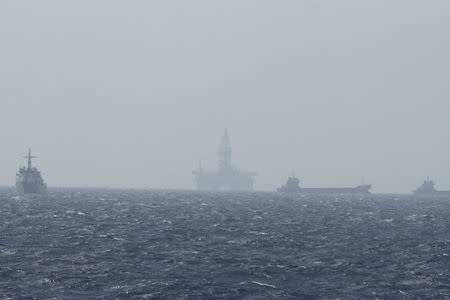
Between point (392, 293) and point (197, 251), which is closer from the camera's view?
point (392, 293)

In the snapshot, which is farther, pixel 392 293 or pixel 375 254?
pixel 375 254

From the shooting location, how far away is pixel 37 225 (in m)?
84.2

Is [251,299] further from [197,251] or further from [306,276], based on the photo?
[197,251]

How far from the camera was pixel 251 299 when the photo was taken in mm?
38844

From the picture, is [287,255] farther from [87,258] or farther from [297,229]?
[297,229]

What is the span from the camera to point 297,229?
83500 millimetres

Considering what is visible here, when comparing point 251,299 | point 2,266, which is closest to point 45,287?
point 2,266

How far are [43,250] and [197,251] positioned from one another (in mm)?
12648

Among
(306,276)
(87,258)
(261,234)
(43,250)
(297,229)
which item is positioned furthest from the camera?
(297,229)

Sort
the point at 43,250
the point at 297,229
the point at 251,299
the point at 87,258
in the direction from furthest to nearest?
1. the point at 297,229
2. the point at 43,250
3. the point at 87,258
4. the point at 251,299

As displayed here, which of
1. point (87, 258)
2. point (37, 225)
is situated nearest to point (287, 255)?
point (87, 258)

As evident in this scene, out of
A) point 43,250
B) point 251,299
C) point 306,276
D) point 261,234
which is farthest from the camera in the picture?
point 261,234

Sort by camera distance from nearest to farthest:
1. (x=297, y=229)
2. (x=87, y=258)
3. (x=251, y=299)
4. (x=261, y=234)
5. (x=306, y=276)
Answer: (x=251, y=299)
(x=306, y=276)
(x=87, y=258)
(x=261, y=234)
(x=297, y=229)

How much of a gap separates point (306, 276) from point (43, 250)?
918 inches
